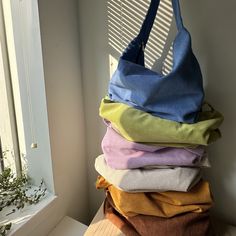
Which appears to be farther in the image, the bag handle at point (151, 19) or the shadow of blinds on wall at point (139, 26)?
the shadow of blinds on wall at point (139, 26)

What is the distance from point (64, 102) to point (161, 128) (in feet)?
1.22

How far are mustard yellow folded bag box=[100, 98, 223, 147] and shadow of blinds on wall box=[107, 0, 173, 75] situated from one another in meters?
0.19

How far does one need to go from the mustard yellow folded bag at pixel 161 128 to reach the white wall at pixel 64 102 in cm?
23

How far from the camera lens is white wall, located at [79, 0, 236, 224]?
672 mm

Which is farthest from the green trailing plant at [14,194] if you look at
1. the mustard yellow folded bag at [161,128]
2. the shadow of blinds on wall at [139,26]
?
the shadow of blinds on wall at [139,26]

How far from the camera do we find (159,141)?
2.09 feet

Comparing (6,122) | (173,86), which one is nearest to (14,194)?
(6,122)

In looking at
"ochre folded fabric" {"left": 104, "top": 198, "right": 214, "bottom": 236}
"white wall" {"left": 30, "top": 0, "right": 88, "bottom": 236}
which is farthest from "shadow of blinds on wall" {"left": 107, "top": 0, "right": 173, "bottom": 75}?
"ochre folded fabric" {"left": 104, "top": 198, "right": 214, "bottom": 236}

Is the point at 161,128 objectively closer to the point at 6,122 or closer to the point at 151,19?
the point at 151,19

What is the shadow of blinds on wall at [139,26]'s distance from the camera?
2.38 ft

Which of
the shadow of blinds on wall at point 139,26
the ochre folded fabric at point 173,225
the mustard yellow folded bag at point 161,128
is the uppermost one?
the shadow of blinds on wall at point 139,26

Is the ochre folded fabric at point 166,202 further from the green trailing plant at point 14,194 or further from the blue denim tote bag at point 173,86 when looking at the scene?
the green trailing plant at point 14,194

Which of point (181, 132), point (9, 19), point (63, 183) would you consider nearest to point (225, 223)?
point (181, 132)

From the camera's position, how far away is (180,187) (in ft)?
2.09
